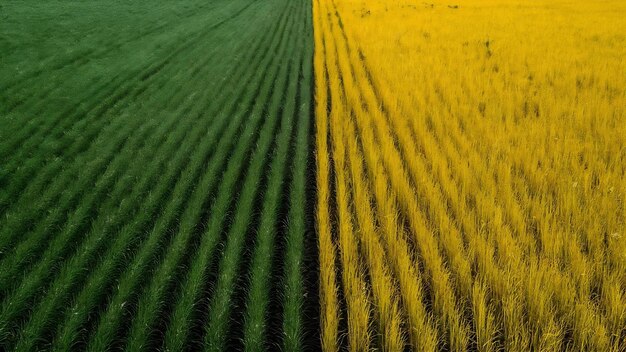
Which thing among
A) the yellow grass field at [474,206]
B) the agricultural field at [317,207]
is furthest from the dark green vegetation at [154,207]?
the yellow grass field at [474,206]

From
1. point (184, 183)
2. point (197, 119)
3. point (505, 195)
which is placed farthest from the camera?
point (197, 119)

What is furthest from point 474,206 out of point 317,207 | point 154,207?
point 154,207

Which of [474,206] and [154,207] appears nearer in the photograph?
[474,206]

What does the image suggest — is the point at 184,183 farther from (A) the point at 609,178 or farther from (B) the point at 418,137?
(A) the point at 609,178

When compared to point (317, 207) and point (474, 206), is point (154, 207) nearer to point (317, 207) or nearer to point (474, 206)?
point (317, 207)

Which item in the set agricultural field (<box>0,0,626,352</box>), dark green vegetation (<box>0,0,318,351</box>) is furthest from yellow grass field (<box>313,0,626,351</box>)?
dark green vegetation (<box>0,0,318,351</box>)

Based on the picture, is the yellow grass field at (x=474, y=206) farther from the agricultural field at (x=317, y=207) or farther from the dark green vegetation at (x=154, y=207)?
the dark green vegetation at (x=154, y=207)

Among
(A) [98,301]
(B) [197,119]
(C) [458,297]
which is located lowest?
(C) [458,297]

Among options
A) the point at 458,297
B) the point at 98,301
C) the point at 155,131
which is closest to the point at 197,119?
the point at 155,131

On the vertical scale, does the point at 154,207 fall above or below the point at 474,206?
above
